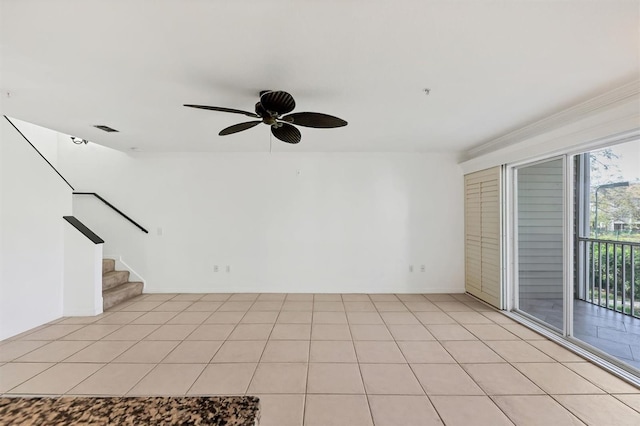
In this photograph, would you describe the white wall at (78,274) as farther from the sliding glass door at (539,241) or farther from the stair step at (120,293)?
the sliding glass door at (539,241)

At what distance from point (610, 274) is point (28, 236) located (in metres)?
7.05

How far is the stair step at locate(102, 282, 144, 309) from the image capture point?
157 inches

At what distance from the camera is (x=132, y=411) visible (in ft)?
2.00

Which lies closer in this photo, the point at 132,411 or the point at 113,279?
the point at 132,411

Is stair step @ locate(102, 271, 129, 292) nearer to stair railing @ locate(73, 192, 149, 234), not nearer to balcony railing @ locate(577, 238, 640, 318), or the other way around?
stair railing @ locate(73, 192, 149, 234)

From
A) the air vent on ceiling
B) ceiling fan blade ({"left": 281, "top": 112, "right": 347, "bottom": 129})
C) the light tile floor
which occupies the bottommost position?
the light tile floor

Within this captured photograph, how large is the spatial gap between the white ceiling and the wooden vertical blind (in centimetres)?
124

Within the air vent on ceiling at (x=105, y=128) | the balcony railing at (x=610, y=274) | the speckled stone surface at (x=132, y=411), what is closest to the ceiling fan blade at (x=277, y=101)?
the speckled stone surface at (x=132, y=411)

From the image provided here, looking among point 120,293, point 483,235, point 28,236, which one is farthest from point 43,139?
point 483,235

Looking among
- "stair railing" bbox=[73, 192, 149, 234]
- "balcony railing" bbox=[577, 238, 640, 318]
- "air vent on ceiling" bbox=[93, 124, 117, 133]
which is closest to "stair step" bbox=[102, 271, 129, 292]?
"stair railing" bbox=[73, 192, 149, 234]

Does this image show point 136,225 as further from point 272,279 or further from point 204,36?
point 204,36

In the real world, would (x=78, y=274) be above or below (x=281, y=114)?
below

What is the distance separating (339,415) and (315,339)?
3.77 ft

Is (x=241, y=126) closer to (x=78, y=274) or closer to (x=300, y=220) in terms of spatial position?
(x=300, y=220)
